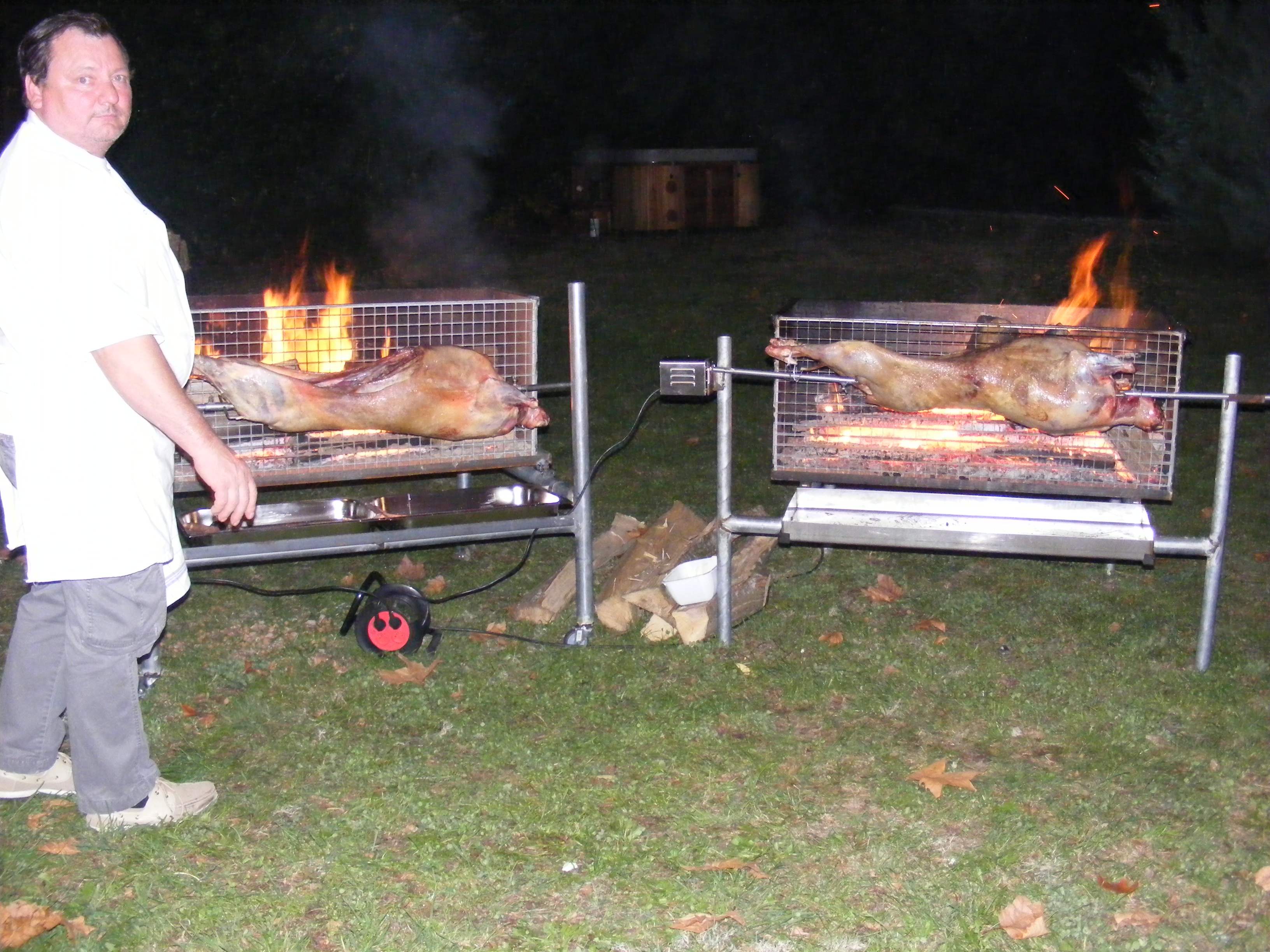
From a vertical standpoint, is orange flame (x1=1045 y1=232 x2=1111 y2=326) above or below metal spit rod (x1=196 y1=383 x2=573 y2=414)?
above

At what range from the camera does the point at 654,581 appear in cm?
545

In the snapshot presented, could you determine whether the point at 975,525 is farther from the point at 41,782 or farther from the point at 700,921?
the point at 41,782

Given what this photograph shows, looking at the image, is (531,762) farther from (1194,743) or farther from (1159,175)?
(1159,175)

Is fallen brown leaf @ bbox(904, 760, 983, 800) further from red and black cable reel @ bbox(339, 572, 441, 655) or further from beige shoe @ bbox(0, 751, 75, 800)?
beige shoe @ bbox(0, 751, 75, 800)

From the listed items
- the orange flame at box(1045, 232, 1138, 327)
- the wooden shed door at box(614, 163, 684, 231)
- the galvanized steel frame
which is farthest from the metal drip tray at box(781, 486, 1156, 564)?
the wooden shed door at box(614, 163, 684, 231)

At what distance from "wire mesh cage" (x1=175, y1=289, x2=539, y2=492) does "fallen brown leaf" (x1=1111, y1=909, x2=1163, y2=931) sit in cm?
278

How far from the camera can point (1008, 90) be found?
75.9 feet

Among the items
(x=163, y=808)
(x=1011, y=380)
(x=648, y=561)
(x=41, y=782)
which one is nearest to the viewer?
(x=163, y=808)

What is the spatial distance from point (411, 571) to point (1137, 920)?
3908 mm

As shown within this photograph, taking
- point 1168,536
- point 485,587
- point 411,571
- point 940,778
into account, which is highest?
point 1168,536

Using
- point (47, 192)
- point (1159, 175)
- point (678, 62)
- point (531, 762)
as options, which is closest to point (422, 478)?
point (531, 762)

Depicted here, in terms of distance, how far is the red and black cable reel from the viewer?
16.5 feet

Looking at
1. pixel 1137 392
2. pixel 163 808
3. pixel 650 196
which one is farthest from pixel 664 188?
pixel 163 808

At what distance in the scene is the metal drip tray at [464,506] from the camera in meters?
5.17
